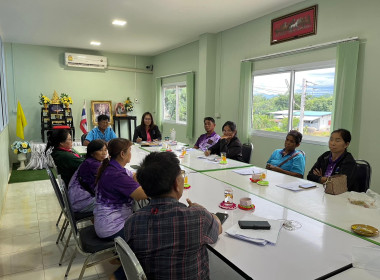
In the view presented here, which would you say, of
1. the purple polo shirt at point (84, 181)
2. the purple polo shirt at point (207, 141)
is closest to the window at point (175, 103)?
the purple polo shirt at point (207, 141)

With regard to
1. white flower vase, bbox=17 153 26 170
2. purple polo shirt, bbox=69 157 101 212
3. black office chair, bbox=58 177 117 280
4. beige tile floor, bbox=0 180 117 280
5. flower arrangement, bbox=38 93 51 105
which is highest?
flower arrangement, bbox=38 93 51 105

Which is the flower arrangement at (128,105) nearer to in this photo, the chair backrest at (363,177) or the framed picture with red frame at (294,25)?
the framed picture with red frame at (294,25)

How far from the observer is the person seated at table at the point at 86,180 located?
2260 mm

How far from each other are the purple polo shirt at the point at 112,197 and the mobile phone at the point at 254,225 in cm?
72

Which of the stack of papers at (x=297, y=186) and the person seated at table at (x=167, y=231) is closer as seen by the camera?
the person seated at table at (x=167, y=231)

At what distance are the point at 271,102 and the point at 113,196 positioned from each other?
3426mm

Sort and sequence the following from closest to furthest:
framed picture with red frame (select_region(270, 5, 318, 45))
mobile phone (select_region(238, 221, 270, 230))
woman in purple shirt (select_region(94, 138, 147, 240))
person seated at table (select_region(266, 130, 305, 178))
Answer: mobile phone (select_region(238, 221, 270, 230)) < woman in purple shirt (select_region(94, 138, 147, 240)) < person seated at table (select_region(266, 130, 305, 178)) < framed picture with red frame (select_region(270, 5, 318, 45))

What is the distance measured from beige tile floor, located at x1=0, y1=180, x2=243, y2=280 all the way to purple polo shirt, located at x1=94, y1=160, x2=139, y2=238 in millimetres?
684

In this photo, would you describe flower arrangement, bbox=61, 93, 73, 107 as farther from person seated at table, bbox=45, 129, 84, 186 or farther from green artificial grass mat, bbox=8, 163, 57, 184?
person seated at table, bbox=45, 129, 84, 186

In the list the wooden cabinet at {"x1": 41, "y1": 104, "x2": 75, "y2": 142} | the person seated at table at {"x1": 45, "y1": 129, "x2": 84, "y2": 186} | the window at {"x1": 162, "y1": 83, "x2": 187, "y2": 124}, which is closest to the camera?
the person seated at table at {"x1": 45, "y1": 129, "x2": 84, "y2": 186}

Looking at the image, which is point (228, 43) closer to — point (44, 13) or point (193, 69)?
point (193, 69)

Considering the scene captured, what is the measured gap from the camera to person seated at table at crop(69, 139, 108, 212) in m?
2.26

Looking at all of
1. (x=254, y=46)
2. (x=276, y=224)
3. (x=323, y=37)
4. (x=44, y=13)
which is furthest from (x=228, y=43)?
(x=276, y=224)

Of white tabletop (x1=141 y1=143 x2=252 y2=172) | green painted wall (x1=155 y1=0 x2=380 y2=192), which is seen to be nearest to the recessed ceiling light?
green painted wall (x1=155 y1=0 x2=380 y2=192)
